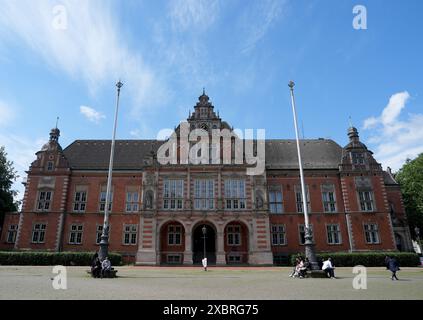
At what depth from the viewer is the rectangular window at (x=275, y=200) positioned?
3719 centimetres

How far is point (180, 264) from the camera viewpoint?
3391 centimetres

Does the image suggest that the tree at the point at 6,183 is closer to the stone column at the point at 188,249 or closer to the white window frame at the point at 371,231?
the stone column at the point at 188,249

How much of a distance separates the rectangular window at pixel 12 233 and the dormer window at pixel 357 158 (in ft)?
149

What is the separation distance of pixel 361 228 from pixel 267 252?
12.8 meters

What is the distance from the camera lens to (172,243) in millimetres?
36094

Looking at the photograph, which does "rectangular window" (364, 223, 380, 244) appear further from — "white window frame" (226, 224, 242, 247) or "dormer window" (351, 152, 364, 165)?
"white window frame" (226, 224, 242, 247)

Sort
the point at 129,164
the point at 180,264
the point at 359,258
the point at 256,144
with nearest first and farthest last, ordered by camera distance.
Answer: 1. the point at 359,258
2. the point at 180,264
3. the point at 129,164
4. the point at 256,144

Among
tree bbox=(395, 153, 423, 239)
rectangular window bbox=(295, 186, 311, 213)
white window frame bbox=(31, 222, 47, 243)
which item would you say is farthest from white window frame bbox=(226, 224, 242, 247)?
tree bbox=(395, 153, 423, 239)

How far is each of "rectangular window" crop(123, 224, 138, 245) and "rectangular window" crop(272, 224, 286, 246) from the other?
17662 mm

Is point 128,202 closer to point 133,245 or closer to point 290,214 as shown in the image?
point 133,245

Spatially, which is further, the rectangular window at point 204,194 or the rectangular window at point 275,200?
the rectangular window at point 275,200

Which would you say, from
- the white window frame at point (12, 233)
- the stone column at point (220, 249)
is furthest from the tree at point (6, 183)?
the stone column at point (220, 249)

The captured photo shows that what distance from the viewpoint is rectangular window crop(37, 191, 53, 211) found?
120 ft
